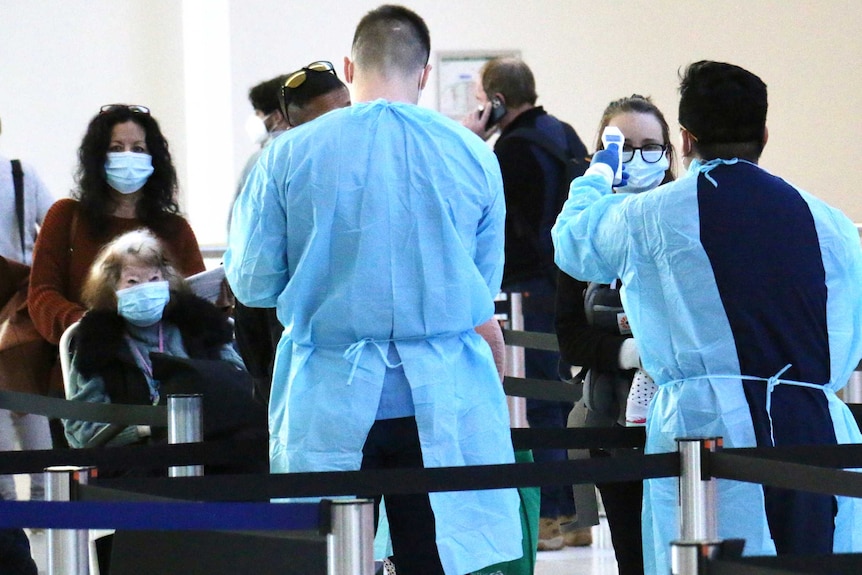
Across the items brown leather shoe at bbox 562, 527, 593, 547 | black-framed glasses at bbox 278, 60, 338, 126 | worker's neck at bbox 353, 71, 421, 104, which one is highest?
black-framed glasses at bbox 278, 60, 338, 126

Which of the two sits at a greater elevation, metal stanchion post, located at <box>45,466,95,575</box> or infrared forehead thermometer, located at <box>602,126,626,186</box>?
infrared forehead thermometer, located at <box>602,126,626,186</box>

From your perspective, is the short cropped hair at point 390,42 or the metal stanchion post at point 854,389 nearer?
the short cropped hair at point 390,42

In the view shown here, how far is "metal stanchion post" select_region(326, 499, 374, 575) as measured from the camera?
2139 mm

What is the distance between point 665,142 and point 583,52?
674 cm

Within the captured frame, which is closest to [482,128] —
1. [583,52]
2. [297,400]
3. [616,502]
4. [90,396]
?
[90,396]

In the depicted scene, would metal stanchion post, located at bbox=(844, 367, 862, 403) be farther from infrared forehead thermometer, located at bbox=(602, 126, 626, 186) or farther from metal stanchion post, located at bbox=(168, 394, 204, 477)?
metal stanchion post, located at bbox=(168, 394, 204, 477)

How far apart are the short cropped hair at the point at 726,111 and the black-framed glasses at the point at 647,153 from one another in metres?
0.53

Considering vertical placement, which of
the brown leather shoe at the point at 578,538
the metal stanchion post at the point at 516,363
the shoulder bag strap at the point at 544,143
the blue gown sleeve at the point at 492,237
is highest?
the shoulder bag strap at the point at 544,143

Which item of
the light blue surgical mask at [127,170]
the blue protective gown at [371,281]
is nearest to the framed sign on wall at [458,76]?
the light blue surgical mask at [127,170]

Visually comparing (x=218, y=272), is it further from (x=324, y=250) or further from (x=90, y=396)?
(x=324, y=250)

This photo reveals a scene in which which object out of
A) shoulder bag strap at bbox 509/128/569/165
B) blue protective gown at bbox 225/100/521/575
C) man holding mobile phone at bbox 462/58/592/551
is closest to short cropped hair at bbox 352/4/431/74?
blue protective gown at bbox 225/100/521/575

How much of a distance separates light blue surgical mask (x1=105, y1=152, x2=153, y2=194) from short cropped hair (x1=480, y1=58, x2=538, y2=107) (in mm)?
1420

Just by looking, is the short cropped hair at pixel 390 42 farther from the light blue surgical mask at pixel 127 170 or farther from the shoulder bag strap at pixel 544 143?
the shoulder bag strap at pixel 544 143

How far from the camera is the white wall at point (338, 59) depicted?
1004 centimetres
